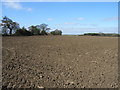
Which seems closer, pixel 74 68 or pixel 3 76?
pixel 3 76

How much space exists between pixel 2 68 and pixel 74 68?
1.73 metres

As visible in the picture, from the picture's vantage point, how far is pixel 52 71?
302 centimetres

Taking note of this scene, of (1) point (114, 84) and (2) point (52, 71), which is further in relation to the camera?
(2) point (52, 71)

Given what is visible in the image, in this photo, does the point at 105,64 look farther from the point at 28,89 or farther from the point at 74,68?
the point at 28,89

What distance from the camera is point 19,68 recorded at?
3066 millimetres

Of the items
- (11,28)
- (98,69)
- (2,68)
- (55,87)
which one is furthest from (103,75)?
(11,28)

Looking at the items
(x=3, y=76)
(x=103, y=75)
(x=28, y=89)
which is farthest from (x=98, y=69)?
(x=3, y=76)

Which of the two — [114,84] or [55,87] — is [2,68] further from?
[114,84]

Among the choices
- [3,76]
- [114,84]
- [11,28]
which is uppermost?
[11,28]

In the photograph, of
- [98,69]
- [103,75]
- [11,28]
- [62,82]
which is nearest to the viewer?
[62,82]

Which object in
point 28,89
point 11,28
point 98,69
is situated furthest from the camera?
point 11,28

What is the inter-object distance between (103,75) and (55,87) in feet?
3.99

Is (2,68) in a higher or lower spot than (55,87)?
higher

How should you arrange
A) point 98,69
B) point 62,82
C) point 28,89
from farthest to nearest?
point 98,69, point 62,82, point 28,89
